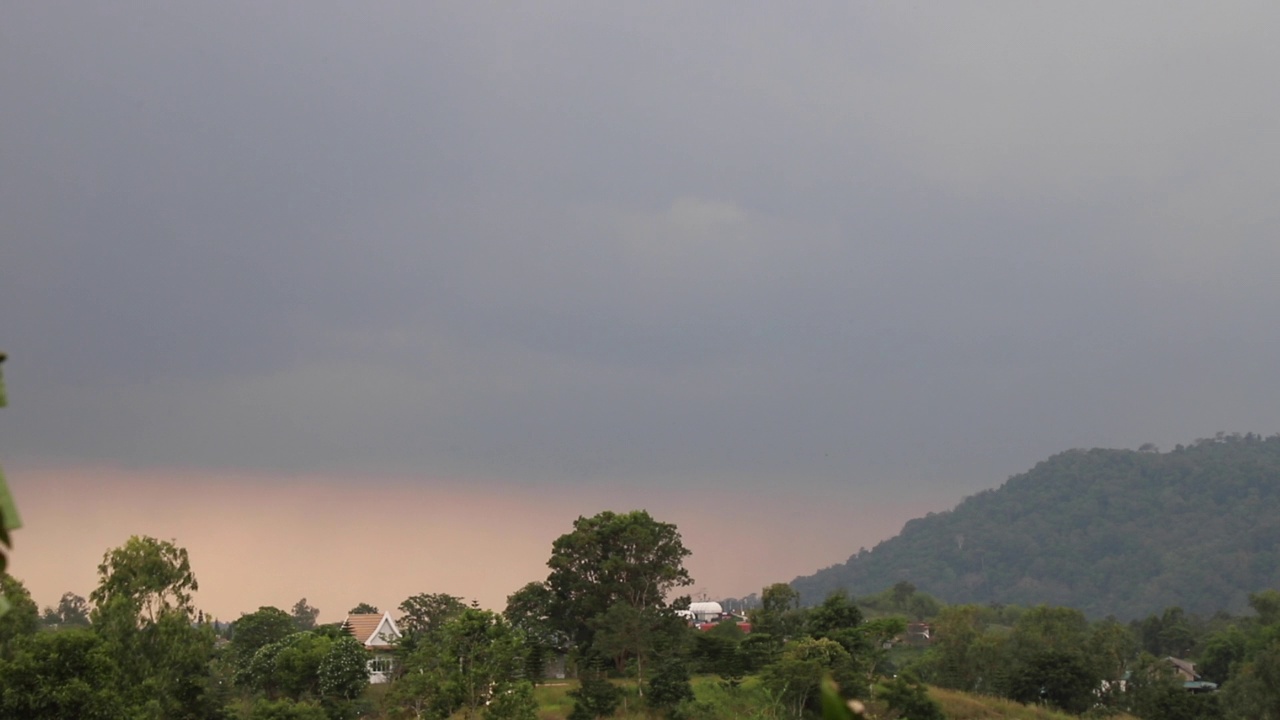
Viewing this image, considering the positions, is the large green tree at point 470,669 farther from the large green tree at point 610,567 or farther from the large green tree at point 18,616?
the large green tree at point 610,567

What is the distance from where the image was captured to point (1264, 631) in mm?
55094

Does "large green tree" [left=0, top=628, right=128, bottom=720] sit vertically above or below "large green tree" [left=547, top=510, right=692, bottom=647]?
below

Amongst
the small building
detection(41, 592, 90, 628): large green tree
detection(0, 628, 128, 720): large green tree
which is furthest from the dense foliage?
detection(41, 592, 90, 628): large green tree

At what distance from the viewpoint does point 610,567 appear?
4497 centimetres

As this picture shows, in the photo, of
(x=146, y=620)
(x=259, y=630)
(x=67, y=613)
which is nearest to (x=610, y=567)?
(x=259, y=630)

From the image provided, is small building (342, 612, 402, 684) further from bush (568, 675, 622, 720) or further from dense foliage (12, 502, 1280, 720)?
bush (568, 675, 622, 720)

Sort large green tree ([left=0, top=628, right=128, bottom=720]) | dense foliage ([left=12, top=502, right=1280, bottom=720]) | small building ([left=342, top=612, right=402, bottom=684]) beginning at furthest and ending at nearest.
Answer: small building ([left=342, top=612, right=402, bottom=684]), dense foliage ([left=12, top=502, right=1280, bottom=720]), large green tree ([left=0, top=628, right=128, bottom=720])

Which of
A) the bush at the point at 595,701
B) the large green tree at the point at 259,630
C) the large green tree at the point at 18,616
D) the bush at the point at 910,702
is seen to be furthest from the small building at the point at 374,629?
the bush at the point at 910,702

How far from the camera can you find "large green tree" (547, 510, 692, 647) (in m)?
45.4

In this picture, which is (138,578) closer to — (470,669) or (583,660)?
(470,669)

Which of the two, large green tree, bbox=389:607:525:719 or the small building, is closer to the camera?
large green tree, bbox=389:607:525:719

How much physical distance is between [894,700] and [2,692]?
25871 mm

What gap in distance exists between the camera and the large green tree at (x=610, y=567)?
4538 cm

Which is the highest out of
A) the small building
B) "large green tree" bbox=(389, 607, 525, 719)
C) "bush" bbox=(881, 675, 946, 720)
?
the small building
